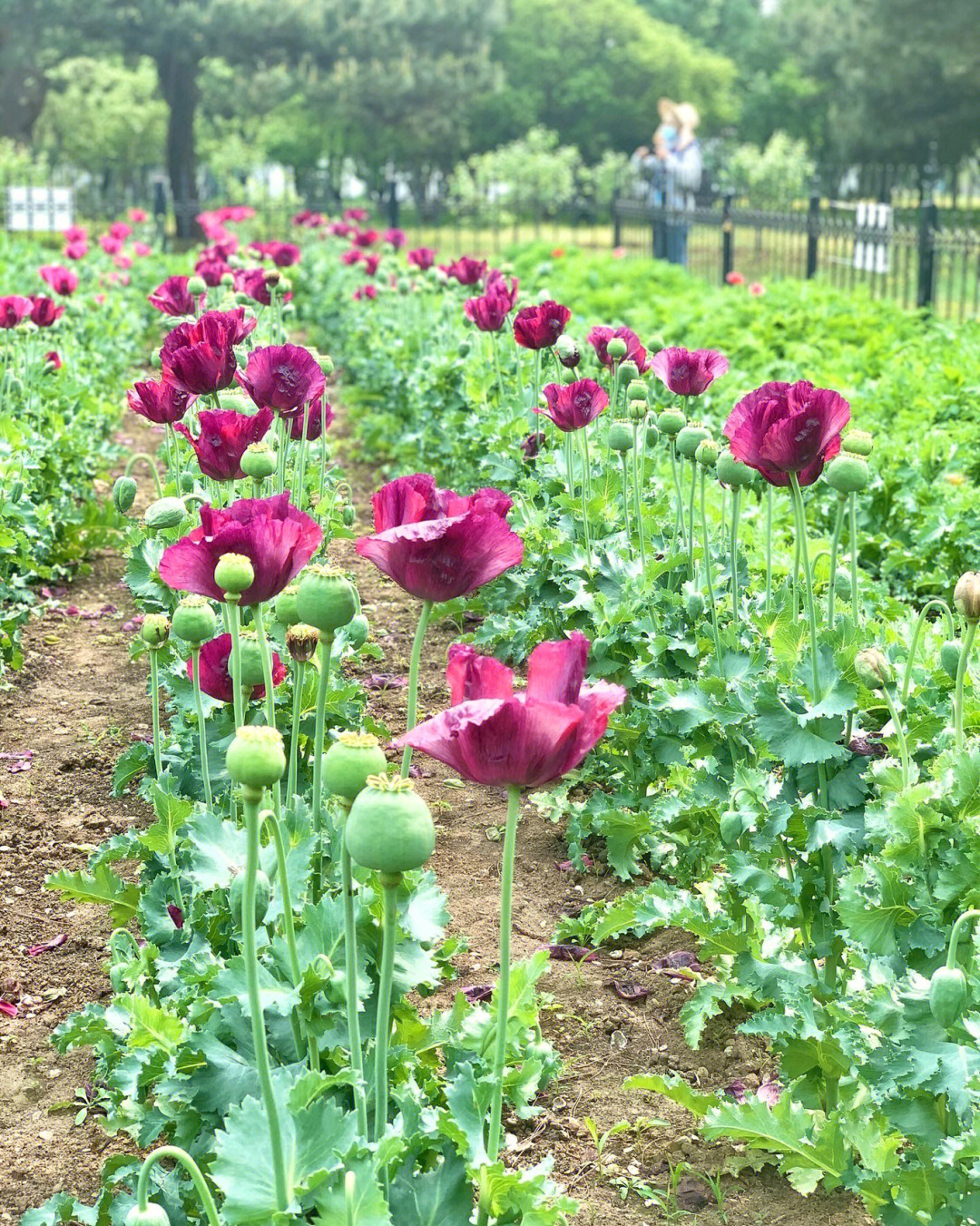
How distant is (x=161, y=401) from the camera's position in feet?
9.96

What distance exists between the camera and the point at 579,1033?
271 centimetres

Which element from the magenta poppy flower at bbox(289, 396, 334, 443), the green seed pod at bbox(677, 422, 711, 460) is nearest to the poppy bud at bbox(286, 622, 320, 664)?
the green seed pod at bbox(677, 422, 711, 460)

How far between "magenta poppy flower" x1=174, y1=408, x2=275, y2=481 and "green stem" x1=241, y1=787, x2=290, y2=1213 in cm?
118

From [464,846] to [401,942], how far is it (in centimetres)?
154

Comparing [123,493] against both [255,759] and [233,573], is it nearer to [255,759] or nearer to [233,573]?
[233,573]

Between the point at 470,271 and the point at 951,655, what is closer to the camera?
the point at 951,655

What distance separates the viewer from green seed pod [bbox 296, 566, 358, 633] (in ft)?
5.30

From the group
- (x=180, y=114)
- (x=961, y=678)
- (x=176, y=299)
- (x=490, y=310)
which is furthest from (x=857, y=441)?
(x=180, y=114)

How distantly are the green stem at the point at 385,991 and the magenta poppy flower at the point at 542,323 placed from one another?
250cm

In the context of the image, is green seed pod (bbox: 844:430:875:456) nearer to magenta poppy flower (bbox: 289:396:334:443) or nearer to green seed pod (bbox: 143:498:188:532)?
green seed pod (bbox: 143:498:188:532)

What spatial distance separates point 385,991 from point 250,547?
595mm

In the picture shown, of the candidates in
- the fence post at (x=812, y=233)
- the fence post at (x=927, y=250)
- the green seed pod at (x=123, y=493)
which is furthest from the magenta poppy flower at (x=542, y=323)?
the fence post at (x=812, y=233)

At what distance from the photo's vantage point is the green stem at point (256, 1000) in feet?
4.49

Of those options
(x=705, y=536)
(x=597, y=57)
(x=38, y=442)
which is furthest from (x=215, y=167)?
(x=705, y=536)
